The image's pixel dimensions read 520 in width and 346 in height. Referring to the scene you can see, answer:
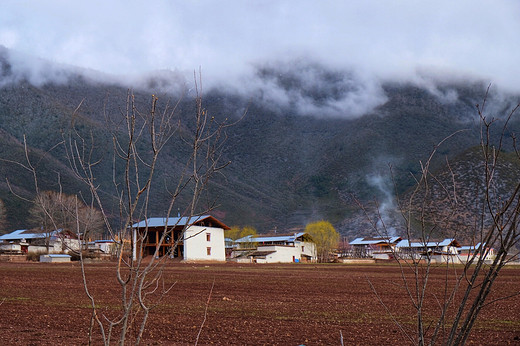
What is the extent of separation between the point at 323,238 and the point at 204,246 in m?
30.9

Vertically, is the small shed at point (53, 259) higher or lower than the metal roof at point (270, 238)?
lower

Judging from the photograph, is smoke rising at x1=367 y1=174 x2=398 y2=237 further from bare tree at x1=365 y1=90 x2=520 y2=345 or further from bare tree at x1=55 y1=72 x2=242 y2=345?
bare tree at x1=55 y1=72 x2=242 y2=345

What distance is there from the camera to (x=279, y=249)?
3509 inches

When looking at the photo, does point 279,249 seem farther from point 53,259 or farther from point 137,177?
point 137,177

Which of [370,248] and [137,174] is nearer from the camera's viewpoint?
[137,174]

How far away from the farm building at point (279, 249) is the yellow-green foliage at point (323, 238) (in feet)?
5.52

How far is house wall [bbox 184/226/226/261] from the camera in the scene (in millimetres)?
72062

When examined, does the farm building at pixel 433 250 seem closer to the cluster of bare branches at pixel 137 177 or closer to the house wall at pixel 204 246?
the cluster of bare branches at pixel 137 177

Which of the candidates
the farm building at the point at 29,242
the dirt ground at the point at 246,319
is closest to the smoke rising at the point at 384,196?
the farm building at the point at 29,242

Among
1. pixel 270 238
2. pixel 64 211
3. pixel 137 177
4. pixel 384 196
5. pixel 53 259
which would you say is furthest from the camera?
pixel 384 196

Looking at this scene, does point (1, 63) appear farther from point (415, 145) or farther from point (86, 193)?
point (415, 145)

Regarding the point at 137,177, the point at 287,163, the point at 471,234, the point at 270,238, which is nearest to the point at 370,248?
the point at 270,238

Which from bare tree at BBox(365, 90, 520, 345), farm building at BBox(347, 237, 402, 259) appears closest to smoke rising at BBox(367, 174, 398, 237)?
farm building at BBox(347, 237, 402, 259)

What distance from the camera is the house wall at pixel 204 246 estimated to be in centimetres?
7206
